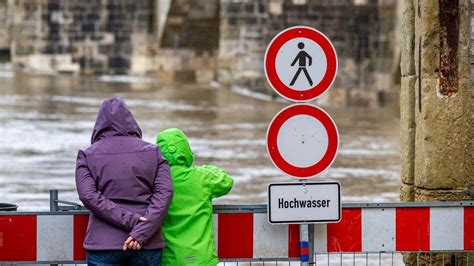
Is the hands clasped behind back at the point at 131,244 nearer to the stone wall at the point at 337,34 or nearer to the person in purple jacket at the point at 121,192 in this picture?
the person in purple jacket at the point at 121,192

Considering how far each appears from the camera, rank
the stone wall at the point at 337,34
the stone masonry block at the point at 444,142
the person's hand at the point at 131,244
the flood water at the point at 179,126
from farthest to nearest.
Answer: the stone wall at the point at 337,34 < the flood water at the point at 179,126 < the stone masonry block at the point at 444,142 < the person's hand at the point at 131,244

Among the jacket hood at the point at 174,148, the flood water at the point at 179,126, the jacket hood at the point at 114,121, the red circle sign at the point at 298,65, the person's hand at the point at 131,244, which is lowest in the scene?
the flood water at the point at 179,126

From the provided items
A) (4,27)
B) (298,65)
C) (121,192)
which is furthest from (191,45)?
(121,192)

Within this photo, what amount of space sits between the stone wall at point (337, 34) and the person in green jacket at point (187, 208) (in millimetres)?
18321

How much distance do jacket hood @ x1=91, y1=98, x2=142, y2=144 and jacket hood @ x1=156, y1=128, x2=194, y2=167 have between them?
273mm

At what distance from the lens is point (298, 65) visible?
265 inches

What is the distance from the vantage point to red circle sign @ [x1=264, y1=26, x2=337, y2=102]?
6.73 m

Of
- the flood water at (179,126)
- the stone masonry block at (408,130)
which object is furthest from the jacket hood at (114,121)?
the flood water at (179,126)

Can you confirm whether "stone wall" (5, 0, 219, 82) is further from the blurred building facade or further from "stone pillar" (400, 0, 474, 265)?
"stone pillar" (400, 0, 474, 265)

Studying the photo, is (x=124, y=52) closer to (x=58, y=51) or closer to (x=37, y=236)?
(x=58, y=51)

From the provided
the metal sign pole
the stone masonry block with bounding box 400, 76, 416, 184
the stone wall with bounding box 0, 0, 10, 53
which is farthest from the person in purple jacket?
the stone wall with bounding box 0, 0, 10, 53

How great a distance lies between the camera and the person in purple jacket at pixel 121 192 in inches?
243

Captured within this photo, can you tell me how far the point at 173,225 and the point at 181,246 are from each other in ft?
0.37

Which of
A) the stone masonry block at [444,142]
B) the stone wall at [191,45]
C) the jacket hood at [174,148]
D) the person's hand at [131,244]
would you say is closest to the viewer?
the person's hand at [131,244]
